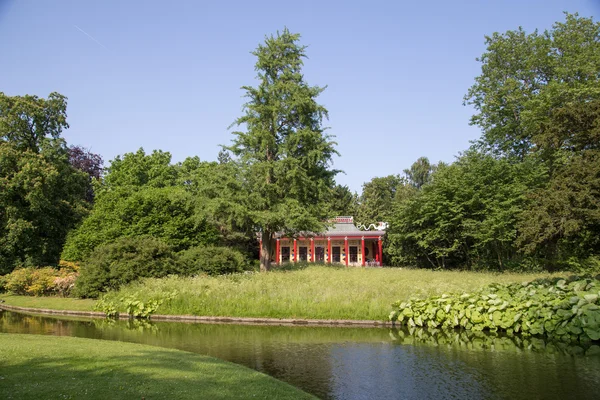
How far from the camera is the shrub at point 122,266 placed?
1984 cm

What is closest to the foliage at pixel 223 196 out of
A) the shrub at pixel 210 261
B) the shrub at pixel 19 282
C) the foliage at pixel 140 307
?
the shrub at pixel 210 261

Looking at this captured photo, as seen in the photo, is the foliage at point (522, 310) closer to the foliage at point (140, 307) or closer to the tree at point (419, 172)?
the foliage at point (140, 307)

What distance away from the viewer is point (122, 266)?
65.3ft

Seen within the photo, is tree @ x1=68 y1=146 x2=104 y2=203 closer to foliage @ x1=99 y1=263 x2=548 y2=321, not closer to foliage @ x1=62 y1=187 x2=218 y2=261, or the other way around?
foliage @ x1=62 y1=187 x2=218 y2=261

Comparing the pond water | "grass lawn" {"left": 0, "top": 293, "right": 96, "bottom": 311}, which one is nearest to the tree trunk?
"grass lawn" {"left": 0, "top": 293, "right": 96, "bottom": 311}

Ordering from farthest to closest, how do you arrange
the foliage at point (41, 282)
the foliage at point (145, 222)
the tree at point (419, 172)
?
the tree at point (419, 172) < the foliage at point (145, 222) < the foliage at point (41, 282)

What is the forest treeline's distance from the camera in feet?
74.8

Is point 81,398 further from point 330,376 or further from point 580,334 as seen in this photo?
point 580,334

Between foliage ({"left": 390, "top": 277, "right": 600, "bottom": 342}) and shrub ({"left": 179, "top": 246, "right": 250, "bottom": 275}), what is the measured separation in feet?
33.9

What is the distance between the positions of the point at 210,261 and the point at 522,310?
14265mm

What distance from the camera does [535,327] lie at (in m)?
13.1

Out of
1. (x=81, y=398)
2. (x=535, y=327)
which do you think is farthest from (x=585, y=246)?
(x=81, y=398)

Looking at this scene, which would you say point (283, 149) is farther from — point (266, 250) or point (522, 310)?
point (522, 310)

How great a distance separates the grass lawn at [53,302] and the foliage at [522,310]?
12716 millimetres
